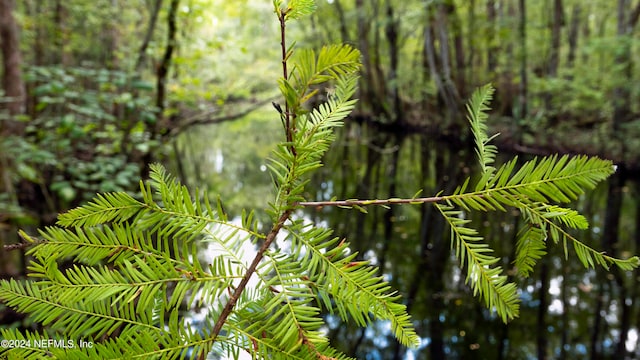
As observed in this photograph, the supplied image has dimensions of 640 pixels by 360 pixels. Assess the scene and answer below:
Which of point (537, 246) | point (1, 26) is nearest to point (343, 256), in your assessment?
point (537, 246)

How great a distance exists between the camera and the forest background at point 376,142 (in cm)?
510

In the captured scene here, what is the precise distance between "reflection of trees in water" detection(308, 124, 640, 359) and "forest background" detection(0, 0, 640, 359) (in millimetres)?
28

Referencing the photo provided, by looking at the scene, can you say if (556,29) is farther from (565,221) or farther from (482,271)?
(482,271)

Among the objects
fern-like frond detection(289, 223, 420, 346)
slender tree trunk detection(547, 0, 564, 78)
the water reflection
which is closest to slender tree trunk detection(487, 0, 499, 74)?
slender tree trunk detection(547, 0, 564, 78)

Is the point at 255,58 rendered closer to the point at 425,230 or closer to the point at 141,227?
the point at 425,230

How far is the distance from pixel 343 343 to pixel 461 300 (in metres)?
1.96

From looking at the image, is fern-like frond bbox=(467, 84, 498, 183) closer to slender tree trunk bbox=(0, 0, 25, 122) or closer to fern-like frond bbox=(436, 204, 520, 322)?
fern-like frond bbox=(436, 204, 520, 322)

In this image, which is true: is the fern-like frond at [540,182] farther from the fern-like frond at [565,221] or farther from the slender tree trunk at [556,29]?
the slender tree trunk at [556,29]

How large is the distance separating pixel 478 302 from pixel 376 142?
16070mm

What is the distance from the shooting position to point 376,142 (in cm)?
1948

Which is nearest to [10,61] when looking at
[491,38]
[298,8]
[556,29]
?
[298,8]

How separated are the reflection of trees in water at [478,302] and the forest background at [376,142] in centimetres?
3

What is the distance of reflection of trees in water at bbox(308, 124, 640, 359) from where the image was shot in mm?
4832

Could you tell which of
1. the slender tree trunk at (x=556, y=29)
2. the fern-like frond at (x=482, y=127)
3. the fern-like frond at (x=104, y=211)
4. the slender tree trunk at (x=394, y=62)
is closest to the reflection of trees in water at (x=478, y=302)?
the fern-like frond at (x=482, y=127)
